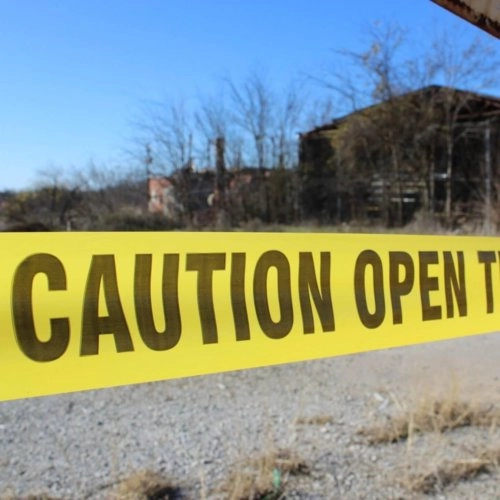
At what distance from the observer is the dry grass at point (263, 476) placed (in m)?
2.81

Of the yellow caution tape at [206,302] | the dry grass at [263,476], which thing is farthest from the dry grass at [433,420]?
the yellow caution tape at [206,302]

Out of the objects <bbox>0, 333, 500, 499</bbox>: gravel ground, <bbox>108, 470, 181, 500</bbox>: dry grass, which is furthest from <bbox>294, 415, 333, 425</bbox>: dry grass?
<bbox>108, 470, 181, 500</bbox>: dry grass

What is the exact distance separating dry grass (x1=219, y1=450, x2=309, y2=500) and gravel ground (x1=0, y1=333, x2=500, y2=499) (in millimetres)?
40

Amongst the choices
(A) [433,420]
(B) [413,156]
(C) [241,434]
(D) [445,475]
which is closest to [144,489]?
(C) [241,434]

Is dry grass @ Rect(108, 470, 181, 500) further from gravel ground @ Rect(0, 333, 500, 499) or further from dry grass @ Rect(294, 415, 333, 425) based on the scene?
dry grass @ Rect(294, 415, 333, 425)

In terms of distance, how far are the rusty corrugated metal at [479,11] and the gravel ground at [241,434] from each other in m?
2.28

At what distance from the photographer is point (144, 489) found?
110 inches

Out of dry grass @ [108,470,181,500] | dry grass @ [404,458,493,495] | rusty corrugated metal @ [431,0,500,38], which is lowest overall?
dry grass @ [404,458,493,495]

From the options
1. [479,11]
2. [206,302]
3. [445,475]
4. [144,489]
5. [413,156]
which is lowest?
[445,475]

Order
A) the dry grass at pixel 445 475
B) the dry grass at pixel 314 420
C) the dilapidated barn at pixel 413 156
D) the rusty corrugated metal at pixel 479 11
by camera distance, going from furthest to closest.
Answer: the dilapidated barn at pixel 413 156
the dry grass at pixel 314 420
the dry grass at pixel 445 475
the rusty corrugated metal at pixel 479 11

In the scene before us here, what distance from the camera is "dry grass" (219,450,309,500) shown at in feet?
9.23

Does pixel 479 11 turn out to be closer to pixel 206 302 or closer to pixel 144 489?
pixel 206 302

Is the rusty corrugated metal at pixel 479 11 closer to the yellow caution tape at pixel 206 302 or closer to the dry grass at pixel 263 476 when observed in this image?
the yellow caution tape at pixel 206 302

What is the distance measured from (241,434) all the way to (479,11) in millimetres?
2766
